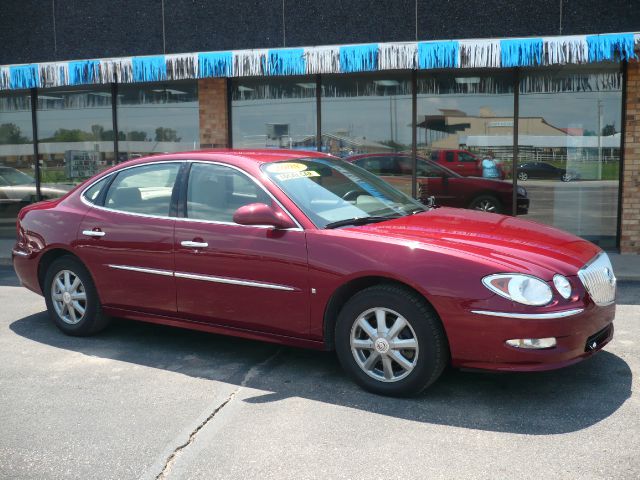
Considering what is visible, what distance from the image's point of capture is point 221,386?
4812 millimetres

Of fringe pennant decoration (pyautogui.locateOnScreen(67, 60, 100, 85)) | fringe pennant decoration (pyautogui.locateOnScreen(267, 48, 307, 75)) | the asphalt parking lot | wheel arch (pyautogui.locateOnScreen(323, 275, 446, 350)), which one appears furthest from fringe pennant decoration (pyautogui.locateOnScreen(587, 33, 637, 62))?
fringe pennant decoration (pyautogui.locateOnScreen(67, 60, 100, 85))

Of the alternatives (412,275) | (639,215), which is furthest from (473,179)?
(412,275)

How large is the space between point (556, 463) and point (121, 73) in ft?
29.5

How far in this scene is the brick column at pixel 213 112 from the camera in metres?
11.5

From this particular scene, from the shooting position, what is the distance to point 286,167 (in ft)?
17.5

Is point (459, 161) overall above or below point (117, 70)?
below

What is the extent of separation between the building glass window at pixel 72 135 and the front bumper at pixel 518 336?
9.45 metres

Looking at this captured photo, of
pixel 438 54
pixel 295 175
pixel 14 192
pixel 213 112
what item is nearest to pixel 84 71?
pixel 213 112

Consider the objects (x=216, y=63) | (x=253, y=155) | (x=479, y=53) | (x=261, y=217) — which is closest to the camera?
(x=261, y=217)

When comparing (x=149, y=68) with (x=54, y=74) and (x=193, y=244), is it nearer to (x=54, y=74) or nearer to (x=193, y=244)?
(x=54, y=74)

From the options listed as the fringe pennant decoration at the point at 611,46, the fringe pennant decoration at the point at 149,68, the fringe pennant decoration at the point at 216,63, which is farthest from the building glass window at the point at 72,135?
the fringe pennant decoration at the point at 611,46

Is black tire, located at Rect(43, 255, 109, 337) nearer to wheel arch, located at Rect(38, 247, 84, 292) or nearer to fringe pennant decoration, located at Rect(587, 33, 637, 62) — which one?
wheel arch, located at Rect(38, 247, 84, 292)

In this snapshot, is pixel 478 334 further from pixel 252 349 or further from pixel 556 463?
pixel 252 349

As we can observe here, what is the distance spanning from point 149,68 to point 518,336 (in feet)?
26.1
